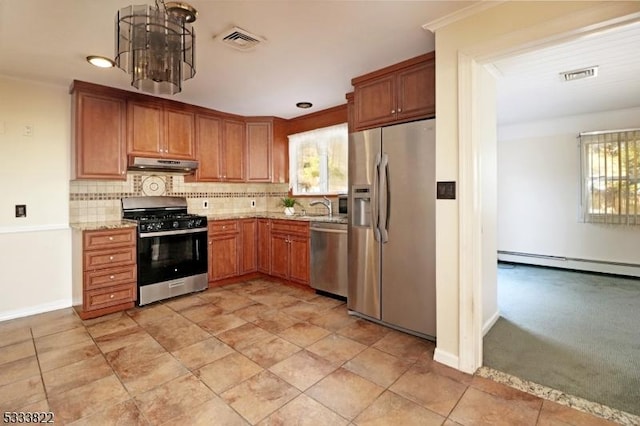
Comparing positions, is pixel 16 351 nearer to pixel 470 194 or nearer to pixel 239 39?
pixel 239 39

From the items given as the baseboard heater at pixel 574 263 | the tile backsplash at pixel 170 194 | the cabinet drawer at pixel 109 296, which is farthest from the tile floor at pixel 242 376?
the baseboard heater at pixel 574 263

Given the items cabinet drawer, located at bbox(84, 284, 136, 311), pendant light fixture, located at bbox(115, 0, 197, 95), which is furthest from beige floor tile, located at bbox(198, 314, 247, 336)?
pendant light fixture, located at bbox(115, 0, 197, 95)

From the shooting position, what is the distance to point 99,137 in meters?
3.38

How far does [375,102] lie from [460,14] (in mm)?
999

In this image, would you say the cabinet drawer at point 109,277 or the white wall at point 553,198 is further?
the white wall at point 553,198

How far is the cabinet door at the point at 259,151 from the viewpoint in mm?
4734

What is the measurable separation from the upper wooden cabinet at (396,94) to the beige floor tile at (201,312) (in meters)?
2.32

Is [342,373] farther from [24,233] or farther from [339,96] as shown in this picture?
[24,233]

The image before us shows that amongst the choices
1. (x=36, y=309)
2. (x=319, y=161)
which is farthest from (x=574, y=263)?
(x=36, y=309)

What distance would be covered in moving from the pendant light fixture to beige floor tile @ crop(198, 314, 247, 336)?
2.02 metres

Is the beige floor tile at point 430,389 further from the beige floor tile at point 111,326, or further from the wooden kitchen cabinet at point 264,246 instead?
the wooden kitchen cabinet at point 264,246

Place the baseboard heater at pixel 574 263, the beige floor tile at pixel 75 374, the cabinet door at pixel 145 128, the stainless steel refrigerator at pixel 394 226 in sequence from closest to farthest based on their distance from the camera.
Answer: the beige floor tile at pixel 75 374, the stainless steel refrigerator at pixel 394 226, the cabinet door at pixel 145 128, the baseboard heater at pixel 574 263

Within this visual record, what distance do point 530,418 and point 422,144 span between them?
1.85 metres

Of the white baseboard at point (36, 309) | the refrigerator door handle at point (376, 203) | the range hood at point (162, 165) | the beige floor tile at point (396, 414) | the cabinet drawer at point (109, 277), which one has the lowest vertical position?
the beige floor tile at point (396, 414)
